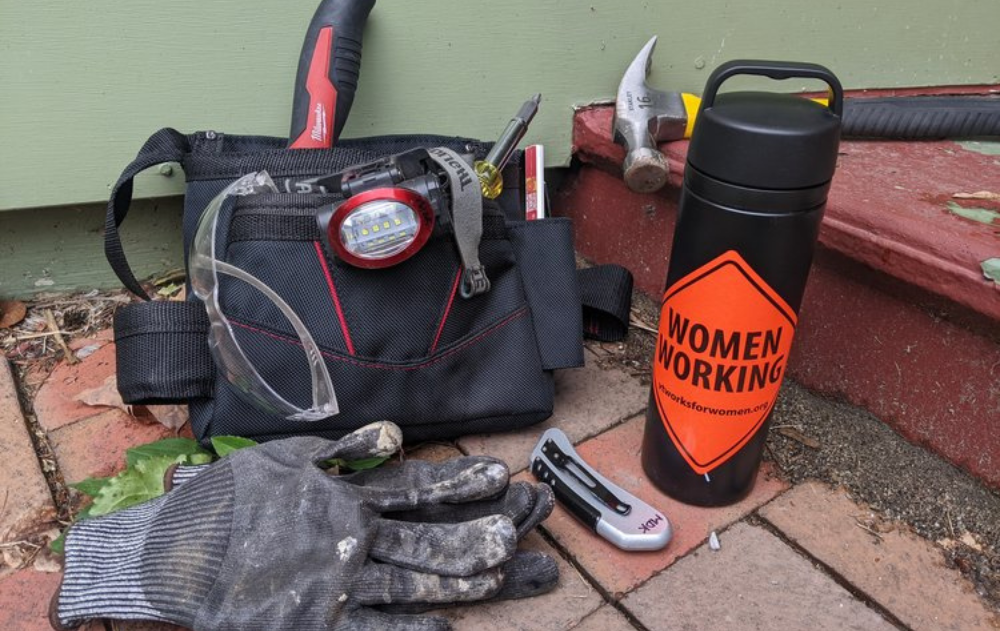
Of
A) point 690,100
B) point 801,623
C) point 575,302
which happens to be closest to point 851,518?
point 801,623

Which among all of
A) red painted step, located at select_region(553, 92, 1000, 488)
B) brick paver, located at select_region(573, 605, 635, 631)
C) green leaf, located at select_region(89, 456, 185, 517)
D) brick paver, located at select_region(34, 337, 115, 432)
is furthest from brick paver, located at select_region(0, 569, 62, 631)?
red painted step, located at select_region(553, 92, 1000, 488)

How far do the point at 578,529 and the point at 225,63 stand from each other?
111 cm

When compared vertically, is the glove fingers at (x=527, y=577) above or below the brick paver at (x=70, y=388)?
below

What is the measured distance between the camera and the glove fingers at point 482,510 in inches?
45.0

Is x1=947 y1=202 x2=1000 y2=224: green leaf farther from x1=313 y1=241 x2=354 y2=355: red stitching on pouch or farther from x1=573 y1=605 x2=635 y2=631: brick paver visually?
x1=313 y1=241 x2=354 y2=355: red stitching on pouch

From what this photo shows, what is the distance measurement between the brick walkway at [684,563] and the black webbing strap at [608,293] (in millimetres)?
258

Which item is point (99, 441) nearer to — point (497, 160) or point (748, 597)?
point (497, 160)

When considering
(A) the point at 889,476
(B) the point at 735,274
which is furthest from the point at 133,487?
(A) the point at 889,476

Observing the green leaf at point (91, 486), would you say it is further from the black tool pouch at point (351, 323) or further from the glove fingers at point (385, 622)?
the glove fingers at point (385, 622)

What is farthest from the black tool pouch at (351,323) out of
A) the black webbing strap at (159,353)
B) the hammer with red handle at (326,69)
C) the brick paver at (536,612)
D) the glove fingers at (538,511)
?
the brick paver at (536,612)

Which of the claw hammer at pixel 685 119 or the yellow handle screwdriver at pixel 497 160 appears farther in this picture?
the claw hammer at pixel 685 119

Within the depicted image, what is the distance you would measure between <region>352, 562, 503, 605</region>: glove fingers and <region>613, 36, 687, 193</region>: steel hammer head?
0.86 metres

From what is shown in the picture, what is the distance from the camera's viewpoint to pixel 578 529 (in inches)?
48.0

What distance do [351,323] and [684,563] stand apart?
632mm
